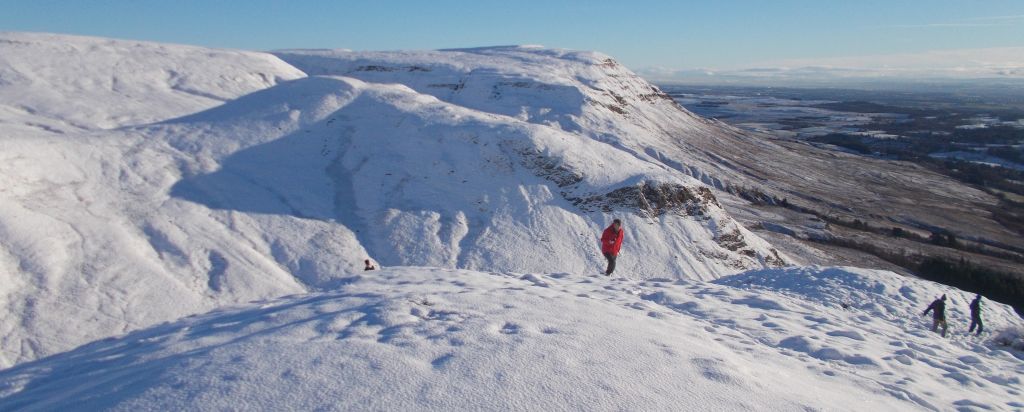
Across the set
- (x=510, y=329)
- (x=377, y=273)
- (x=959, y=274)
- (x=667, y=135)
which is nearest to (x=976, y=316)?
(x=510, y=329)

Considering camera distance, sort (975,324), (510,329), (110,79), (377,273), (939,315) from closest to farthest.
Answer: (510,329) < (939,315) < (377,273) < (975,324) < (110,79)

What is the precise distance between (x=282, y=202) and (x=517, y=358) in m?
22.1

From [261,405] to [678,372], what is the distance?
417cm

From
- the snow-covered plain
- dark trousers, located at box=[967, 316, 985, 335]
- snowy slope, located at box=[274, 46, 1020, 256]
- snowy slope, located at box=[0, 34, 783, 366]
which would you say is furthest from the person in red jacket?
snowy slope, located at box=[274, 46, 1020, 256]

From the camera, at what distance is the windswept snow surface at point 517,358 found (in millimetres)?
5441

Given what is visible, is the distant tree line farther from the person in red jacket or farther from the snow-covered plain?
the person in red jacket

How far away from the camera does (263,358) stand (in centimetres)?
612

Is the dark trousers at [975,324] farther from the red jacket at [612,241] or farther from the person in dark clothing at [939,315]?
the red jacket at [612,241]

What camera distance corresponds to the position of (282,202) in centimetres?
2575

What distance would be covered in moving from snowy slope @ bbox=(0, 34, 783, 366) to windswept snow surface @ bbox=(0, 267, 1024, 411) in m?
10.8

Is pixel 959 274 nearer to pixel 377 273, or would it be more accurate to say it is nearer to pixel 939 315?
pixel 939 315

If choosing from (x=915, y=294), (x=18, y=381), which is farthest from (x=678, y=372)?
(x=915, y=294)

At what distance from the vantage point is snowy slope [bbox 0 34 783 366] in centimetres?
1820

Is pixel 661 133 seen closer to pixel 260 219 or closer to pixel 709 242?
pixel 709 242
